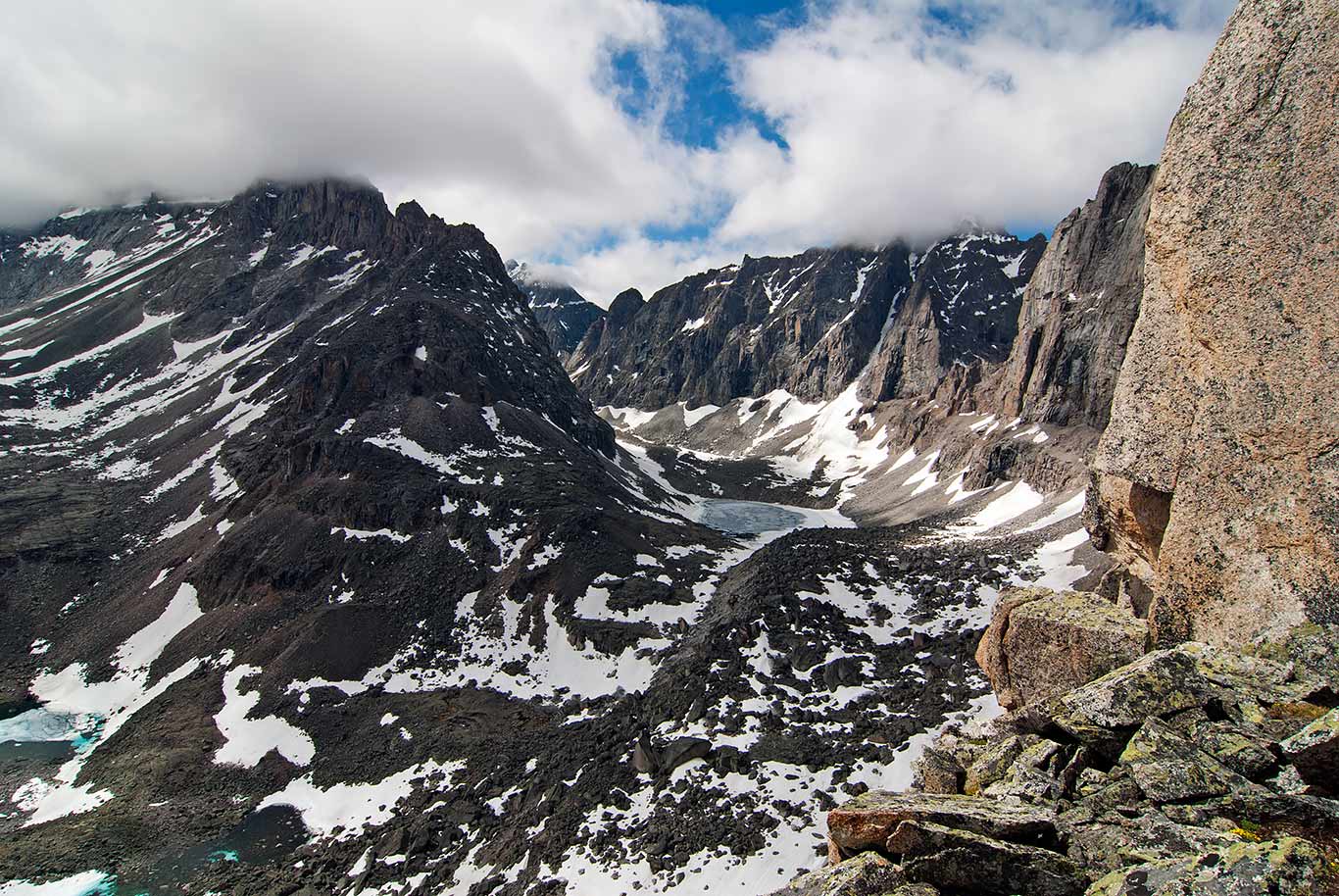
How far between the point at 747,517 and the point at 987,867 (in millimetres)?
107592

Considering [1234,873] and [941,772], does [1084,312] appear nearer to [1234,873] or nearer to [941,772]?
[941,772]

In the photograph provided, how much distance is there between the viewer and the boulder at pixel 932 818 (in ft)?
28.9

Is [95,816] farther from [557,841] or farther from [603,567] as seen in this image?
[603,567]

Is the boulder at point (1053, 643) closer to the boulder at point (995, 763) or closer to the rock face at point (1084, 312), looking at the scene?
the boulder at point (995, 763)

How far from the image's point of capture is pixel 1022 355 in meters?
118

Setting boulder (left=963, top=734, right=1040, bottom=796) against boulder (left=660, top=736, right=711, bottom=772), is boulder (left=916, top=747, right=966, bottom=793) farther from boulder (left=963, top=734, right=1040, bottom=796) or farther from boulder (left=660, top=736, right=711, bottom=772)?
boulder (left=660, top=736, right=711, bottom=772)

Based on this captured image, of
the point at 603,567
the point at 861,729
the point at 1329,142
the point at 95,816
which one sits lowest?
the point at 95,816

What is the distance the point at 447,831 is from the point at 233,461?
70376mm

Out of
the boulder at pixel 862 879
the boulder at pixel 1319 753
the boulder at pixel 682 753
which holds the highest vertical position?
the boulder at pixel 1319 753

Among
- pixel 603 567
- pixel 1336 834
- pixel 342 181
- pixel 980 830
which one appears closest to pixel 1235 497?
pixel 1336 834

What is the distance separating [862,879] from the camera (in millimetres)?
8820

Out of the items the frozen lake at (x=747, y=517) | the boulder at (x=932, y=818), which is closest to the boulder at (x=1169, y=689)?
the boulder at (x=932, y=818)

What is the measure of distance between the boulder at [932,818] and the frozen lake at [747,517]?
84957 millimetres

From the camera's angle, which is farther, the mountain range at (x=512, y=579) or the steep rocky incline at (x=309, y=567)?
the steep rocky incline at (x=309, y=567)
